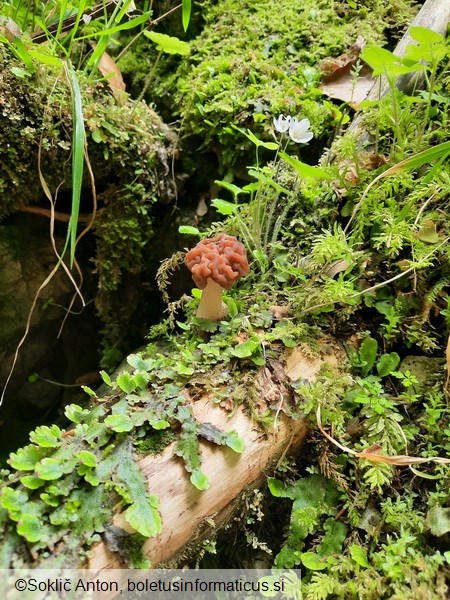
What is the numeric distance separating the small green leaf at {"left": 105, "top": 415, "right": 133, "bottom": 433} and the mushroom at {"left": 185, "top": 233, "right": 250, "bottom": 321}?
24.4 inches

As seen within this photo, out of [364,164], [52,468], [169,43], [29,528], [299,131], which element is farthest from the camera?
[169,43]

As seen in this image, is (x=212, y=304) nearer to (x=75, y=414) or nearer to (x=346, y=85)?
(x=75, y=414)

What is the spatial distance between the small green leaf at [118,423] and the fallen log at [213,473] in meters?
0.12

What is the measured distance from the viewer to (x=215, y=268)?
1.79 m

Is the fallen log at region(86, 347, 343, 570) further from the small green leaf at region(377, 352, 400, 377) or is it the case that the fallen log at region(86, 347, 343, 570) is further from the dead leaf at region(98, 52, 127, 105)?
the dead leaf at region(98, 52, 127, 105)

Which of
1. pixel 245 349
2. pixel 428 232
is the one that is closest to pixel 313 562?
pixel 245 349

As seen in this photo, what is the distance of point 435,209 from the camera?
1.97 m

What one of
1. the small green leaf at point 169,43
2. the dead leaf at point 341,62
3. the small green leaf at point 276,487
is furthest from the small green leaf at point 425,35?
the small green leaf at point 276,487

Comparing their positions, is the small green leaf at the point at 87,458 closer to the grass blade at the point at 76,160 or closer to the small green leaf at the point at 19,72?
the grass blade at the point at 76,160

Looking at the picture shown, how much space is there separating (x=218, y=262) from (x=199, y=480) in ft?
2.66

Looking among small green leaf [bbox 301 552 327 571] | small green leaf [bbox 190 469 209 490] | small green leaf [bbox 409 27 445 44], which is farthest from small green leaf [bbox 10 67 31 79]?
small green leaf [bbox 301 552 327 571]

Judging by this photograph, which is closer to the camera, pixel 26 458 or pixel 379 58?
pixel 26 458

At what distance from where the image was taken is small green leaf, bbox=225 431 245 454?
5.02 ft

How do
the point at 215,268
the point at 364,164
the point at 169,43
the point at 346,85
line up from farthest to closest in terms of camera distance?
the point at 346,85
the point at 169,43
the point at 364,164
the point at 215,268
